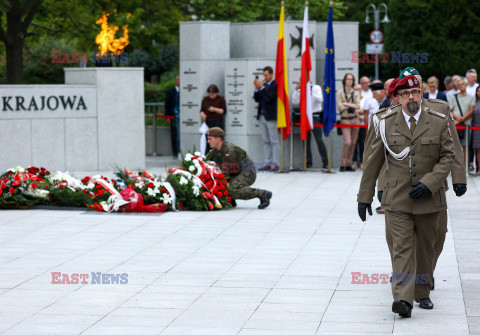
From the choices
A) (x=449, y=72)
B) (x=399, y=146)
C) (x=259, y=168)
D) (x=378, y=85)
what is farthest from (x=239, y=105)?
(x=449, y=72)

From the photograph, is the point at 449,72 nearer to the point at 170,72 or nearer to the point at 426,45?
the point at 426,45

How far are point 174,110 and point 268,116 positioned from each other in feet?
13.6

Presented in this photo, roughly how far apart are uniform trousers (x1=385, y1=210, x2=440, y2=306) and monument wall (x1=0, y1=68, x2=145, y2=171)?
12463 millimetres

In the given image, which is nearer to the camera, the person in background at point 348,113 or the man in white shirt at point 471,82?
the man in white shirt at point 471,82

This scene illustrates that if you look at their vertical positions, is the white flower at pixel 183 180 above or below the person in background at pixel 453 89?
below

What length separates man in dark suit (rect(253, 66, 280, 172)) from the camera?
65.1ft

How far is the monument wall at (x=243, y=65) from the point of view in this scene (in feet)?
67.4

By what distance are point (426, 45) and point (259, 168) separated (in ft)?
71.8

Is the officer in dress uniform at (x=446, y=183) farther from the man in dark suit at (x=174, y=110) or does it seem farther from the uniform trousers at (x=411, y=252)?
the man in dark suit at (x=174, y=110)

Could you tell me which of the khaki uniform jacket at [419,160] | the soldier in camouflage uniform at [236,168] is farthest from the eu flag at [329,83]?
the khaki uniform jacket at [419,160]

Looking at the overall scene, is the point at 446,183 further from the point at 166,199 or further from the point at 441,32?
the point at 441,32

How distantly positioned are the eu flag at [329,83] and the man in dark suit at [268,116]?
1.07 metres

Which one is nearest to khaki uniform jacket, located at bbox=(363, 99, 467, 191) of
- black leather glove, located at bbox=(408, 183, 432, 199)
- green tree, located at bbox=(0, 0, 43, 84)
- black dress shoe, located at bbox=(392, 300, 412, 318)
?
black leather glove, located at bbox=(408, 183, 432, 199)

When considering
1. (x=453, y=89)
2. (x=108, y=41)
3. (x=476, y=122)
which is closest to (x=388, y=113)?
(x=476, y=122)
